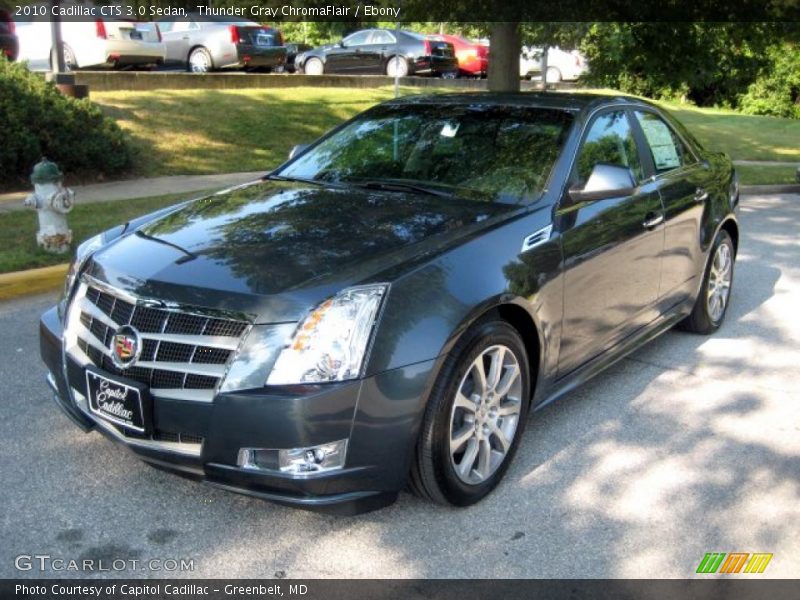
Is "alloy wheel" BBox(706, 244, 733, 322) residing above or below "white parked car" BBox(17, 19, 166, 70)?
below

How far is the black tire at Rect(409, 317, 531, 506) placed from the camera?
3.34 m

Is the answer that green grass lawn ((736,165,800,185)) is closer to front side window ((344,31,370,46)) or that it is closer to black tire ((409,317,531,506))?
black tire ((409,317,531,506))

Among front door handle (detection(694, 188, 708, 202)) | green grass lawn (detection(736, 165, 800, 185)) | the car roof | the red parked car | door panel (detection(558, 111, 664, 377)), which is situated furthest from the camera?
the red parked car

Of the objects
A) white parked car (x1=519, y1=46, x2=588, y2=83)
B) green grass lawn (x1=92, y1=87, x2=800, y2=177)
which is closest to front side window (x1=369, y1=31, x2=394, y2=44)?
white parked car (x1=519, y1=46, x2=588, y2=83)

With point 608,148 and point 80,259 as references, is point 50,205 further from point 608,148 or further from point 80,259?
point 608,148

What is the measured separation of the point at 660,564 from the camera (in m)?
3.29

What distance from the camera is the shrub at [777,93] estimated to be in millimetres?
28766

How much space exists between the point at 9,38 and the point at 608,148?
52.9 feet

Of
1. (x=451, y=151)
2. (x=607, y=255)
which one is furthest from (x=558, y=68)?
(x=607, y=255)

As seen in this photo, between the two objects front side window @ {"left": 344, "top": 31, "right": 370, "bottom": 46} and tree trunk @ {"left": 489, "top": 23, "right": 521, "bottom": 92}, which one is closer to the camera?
tree trunk @ {"left": 489, "top": 23, "right": 521, "bottom": 92}

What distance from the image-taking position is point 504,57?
1121 cm

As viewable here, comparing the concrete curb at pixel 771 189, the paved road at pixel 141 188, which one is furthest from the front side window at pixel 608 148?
the concrete curb at pixel 771 189

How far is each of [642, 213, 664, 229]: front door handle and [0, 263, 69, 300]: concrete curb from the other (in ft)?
14.8

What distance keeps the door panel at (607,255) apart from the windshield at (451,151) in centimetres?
21
